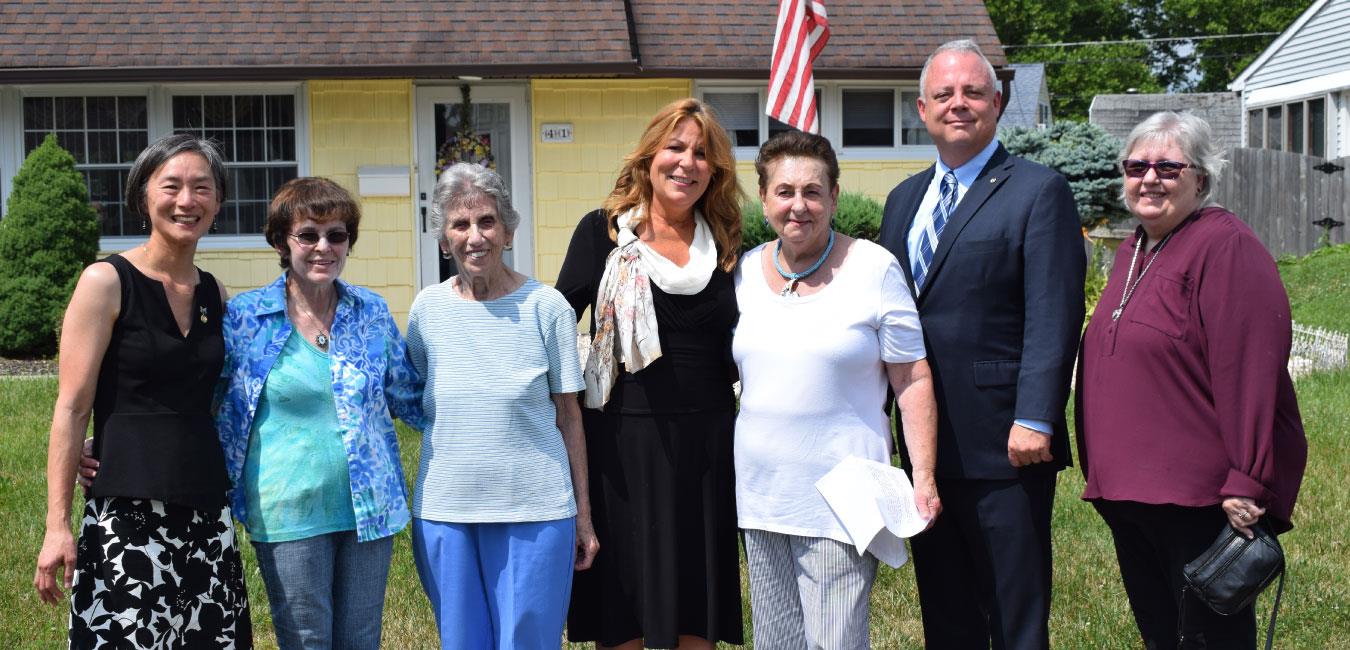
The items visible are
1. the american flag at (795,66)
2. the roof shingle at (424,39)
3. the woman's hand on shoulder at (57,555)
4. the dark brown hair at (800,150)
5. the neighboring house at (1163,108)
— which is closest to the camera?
the woman's hand on shoulder at (57,555)

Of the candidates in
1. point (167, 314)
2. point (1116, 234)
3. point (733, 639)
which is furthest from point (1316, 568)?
point (1116, 234)

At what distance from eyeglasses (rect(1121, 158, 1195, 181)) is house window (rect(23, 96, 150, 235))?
11793 mm

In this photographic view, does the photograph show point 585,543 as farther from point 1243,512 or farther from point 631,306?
point 1243,512

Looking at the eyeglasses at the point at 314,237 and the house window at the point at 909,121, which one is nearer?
the eyeglasses at the point at 314,237

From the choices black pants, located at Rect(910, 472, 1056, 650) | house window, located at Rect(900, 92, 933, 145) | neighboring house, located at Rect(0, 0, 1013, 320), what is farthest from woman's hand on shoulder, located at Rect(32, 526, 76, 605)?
house window, located at Rect(900, 92, 933, 145)

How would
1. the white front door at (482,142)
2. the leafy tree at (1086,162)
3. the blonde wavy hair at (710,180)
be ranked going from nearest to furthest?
the blonde wavy hair at (710,180), the white front door at (482,142), the leafy tree at (1086,162)

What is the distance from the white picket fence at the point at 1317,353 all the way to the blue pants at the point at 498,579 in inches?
340

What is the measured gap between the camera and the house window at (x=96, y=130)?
13.0 meters

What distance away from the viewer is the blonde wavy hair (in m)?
3.99

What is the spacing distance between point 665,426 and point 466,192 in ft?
3.14

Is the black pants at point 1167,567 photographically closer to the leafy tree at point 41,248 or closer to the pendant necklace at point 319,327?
the pendant necklace at point 319,327

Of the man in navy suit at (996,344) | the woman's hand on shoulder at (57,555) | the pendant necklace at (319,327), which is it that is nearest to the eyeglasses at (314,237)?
the pendant necklace at (319,327)

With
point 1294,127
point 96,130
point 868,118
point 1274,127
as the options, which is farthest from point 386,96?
point 1274,127

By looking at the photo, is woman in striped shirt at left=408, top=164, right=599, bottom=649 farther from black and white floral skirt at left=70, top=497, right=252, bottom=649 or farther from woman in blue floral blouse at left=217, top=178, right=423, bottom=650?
black and white floral skirt at left=70, top=497, right=252, bottom=649
